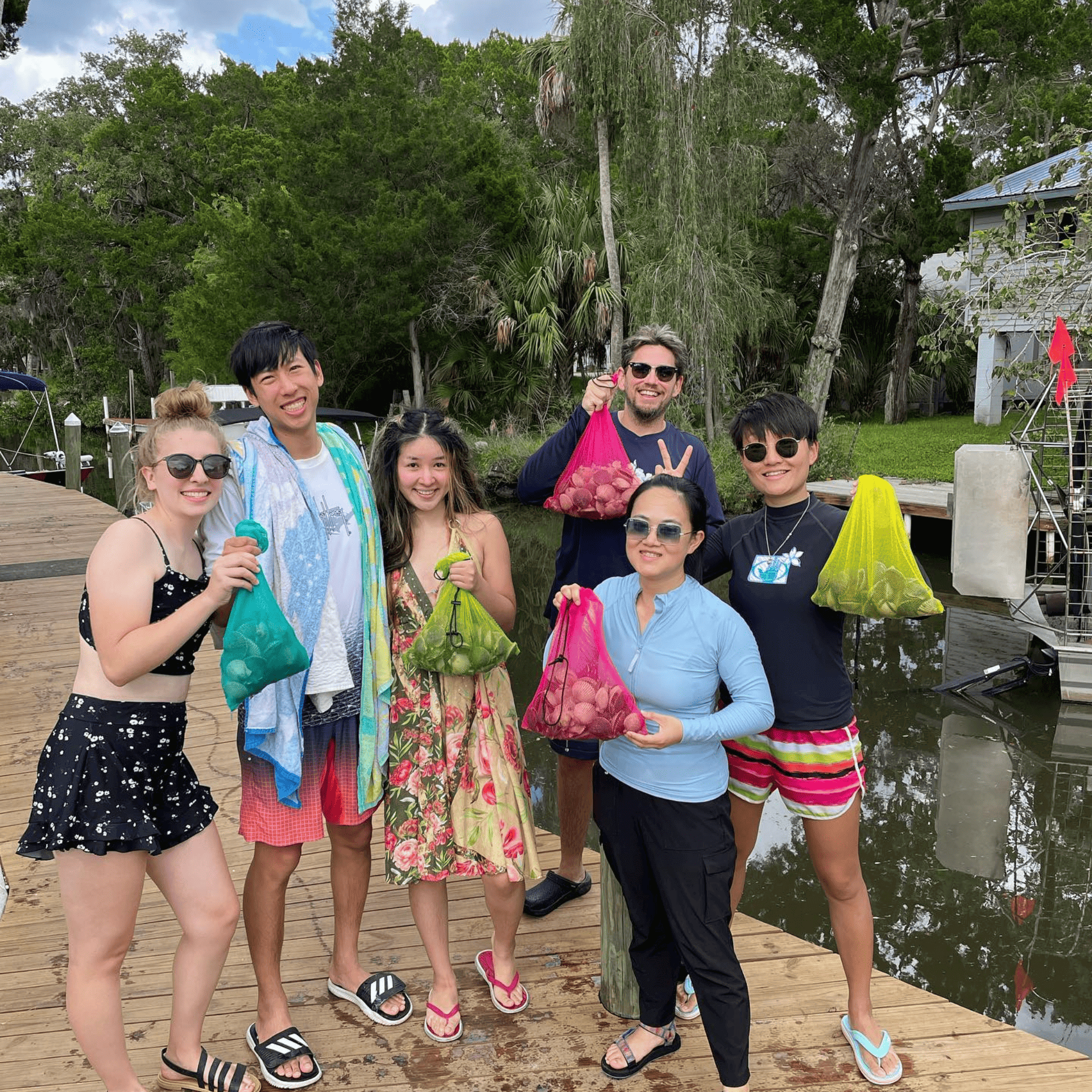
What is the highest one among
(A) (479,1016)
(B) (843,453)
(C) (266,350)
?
(C) (266,350)

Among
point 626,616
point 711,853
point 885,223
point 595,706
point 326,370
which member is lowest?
point 711,853

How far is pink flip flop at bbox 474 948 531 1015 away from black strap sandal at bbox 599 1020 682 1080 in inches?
11.0

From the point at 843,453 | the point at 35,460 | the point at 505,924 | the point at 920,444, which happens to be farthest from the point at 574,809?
the point at 35,460

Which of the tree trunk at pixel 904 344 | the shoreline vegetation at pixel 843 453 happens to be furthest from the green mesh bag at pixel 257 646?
the tree trunk at pixel 904 344

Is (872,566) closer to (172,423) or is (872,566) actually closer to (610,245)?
(172,423)

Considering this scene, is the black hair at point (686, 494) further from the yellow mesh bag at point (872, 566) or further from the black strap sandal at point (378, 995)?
Result: the black strap sandal at point (378, 995)

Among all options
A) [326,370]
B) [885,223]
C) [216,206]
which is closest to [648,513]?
[326,370]

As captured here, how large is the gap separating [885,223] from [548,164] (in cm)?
886

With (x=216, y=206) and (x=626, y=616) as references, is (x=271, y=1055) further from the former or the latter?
(x=216, y=206)

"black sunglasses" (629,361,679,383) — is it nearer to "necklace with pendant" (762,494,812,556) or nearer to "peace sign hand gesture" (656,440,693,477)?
"peace sign hand gesture" (656,440,693,477)

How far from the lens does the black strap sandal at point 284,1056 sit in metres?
2.11

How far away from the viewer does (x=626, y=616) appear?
82.7 inches

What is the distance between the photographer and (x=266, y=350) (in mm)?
2070

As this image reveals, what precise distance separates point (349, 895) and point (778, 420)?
5.35 feet
